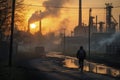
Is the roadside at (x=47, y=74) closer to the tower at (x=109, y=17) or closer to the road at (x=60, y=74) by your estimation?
the road at (x=60, y=74)

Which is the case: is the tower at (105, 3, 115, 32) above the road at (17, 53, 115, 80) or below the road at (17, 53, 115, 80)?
above

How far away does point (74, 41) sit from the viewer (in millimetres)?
120812

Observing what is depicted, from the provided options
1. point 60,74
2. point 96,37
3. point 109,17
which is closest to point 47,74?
point 60,74

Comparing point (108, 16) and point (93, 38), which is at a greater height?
point (108, 16)

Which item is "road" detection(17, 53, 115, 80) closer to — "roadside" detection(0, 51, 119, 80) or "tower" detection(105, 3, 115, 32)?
"roadside" detection(0, 51, 119, 80)

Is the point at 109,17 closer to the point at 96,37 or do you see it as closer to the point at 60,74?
the point at 96,37

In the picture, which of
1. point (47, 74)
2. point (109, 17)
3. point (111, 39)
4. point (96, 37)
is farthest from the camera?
point (109, 17)

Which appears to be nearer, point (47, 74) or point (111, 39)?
point (47, 74)

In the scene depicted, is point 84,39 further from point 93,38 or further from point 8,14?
point 8,14

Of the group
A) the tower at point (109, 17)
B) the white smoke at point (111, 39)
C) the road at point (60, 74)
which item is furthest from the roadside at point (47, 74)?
the tower at point (109, 17)

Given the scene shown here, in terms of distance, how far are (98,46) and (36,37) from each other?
43163 mm

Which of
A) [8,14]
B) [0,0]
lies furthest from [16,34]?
[0,0]

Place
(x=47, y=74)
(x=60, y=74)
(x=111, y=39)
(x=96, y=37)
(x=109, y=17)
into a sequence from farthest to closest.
Result: (x=109, y=17), (x=96, y=37), (x=111, y=39), (x=47, y=74), (x=60, y=74)

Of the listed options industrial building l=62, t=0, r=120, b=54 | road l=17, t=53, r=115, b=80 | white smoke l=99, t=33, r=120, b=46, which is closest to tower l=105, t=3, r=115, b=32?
industrial building l=62, t=0, r=120, b=54
